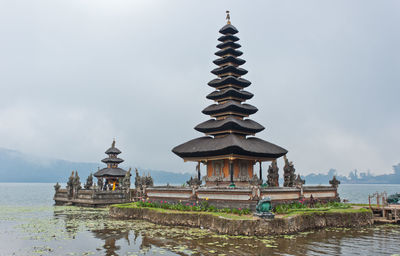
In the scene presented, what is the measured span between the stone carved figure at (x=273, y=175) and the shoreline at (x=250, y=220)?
10052 mm

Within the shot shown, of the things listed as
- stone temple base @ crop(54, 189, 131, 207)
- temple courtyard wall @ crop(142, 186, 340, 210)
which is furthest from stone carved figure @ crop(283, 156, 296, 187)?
stone temple base @ crop(54, 189, 131, 207)

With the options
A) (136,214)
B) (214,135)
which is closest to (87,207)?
(136,214)

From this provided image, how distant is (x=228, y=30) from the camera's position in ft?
126

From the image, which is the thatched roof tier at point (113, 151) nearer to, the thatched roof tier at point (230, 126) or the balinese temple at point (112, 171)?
the balinese temple at point (112, 171)

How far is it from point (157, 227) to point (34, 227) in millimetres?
9294

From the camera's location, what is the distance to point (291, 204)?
24797 mm

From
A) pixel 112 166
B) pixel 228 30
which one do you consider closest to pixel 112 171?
pixel 112 166

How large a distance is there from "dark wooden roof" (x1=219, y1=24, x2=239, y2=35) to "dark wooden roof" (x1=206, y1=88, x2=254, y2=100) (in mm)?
7987

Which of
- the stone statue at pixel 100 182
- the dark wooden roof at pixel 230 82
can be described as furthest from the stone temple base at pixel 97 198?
the dark wooden roof at pixel 230 82

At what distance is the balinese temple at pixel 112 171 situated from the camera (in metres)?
51.2

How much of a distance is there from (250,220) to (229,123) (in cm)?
1413

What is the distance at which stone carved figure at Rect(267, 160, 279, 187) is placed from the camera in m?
33.0

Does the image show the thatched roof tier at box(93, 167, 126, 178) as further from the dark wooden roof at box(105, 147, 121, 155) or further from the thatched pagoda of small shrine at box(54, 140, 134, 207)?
the dark wooden roof at box(105, 147, 121, 155)

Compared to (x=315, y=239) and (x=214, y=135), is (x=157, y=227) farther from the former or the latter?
(x=214, y=135)
